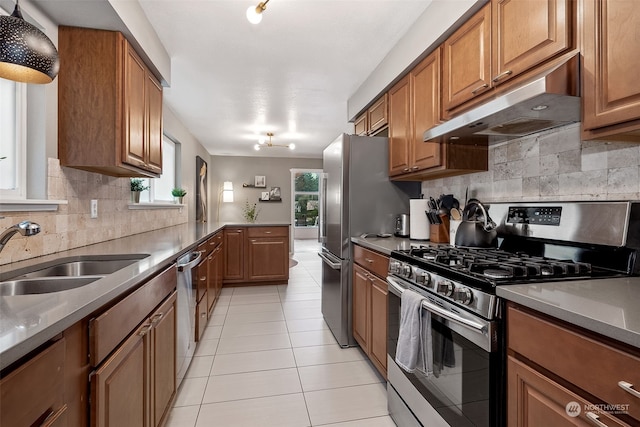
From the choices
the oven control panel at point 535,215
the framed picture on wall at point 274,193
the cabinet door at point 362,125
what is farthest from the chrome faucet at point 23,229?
the framed picture on wall at point 274,193

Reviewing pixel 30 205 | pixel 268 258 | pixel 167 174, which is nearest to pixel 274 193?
pixel 268 258

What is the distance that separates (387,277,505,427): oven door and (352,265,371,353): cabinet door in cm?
64

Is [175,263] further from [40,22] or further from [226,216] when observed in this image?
[226,216]

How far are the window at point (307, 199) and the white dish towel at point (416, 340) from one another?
7.54 metres

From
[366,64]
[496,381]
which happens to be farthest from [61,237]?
[366,64]

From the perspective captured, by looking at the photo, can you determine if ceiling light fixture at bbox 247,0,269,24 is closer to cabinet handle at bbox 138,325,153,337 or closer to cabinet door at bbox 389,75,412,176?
cabinet door at bbox 389,75,412,176

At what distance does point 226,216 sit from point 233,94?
437 centimetres

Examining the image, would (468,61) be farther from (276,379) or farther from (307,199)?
(307,199)

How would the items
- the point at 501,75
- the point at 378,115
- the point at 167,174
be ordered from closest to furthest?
the point at 501,75, the point at 378,115, the point at 167,174

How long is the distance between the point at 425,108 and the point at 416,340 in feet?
4.99

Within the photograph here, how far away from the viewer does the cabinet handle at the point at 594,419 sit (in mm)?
697

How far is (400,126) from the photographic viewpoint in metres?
2.46

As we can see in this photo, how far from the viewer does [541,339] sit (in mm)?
860

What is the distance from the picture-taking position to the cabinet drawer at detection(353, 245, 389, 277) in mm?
1952
